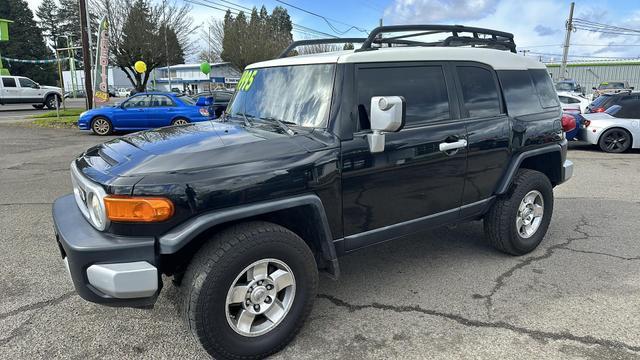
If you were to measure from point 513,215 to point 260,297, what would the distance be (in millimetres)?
2591

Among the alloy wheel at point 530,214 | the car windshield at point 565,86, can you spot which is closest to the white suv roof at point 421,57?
the alloy wheel at point 530,214

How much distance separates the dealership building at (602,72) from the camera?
49781 mm

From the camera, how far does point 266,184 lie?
8.70 feet

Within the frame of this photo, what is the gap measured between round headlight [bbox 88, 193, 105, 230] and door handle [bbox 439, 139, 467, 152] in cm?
238

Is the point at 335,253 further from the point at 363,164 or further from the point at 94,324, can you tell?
the point at 94,324

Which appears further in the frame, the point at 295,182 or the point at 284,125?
the point at 284,125

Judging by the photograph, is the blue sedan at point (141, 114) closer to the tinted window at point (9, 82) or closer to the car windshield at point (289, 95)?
the car windshield at point (289, 95)

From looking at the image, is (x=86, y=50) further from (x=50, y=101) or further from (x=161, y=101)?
(x=50, y=101)

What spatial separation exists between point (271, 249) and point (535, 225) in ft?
9.90

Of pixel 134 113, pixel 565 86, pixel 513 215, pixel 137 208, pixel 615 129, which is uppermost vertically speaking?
pixel 565 86

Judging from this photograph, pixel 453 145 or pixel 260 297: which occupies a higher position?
pixel 453 145

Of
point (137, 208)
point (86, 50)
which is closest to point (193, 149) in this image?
point (137, 208)

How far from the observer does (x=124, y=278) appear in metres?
2.31

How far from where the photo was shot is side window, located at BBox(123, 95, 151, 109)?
14.8 metres
